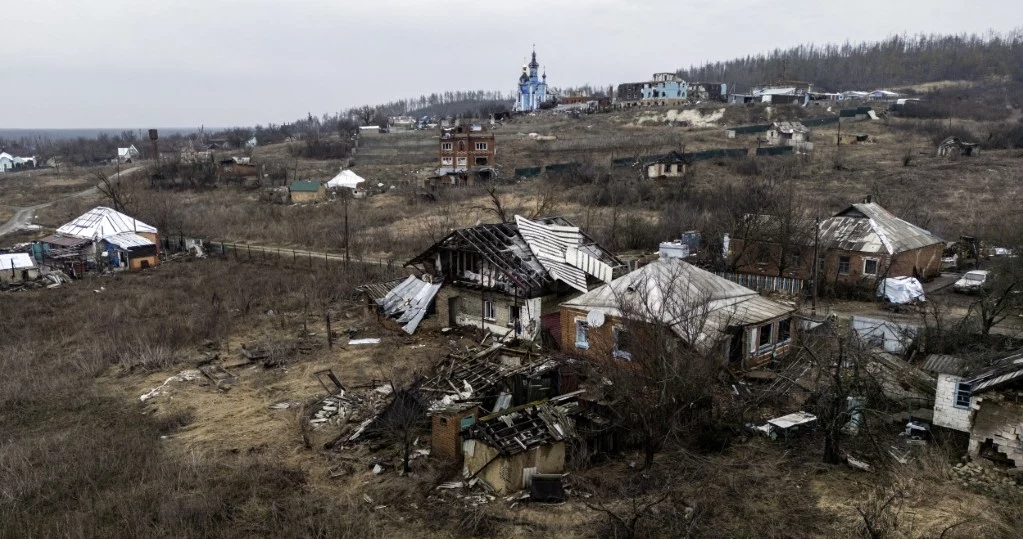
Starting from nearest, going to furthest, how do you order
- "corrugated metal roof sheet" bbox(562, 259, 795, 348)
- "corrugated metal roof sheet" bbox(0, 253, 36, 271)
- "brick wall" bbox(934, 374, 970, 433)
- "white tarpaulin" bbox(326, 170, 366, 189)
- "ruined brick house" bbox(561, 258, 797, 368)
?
"brick wall" bbox(934, 374, 970, 433) < "corrugated metal roof sheet" bbox(562, 259, 795, 348) < "ruined brick house" bbox(561, 258, 797, 368) < "corrugated metal roof sheet" bbox(0, 253, 36, 271) < "white tarpaulin" bbox(326, 170, 366, 189)

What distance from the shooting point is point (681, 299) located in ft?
49.7

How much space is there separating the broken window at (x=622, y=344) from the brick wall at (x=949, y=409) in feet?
19.6

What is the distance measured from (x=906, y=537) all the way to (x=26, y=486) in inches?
569

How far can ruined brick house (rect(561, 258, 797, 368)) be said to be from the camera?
49.9 ft

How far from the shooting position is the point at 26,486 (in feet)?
38.9

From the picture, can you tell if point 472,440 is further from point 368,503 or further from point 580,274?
point 580,274

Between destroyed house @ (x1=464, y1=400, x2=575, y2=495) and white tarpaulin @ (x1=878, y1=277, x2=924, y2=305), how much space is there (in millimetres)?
15971

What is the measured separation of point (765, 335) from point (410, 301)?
36.7 feet

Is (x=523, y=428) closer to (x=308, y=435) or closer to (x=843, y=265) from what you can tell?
(x=308, y=435)

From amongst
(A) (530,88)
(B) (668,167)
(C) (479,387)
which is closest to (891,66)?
(A) (530,88)

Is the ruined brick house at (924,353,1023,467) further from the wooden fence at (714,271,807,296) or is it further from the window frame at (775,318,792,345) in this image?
the wooden fence at (714,271,807,296)

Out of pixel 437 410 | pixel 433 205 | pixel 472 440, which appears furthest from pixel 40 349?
pixel 433 205

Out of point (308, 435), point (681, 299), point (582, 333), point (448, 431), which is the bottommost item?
point (308, 435)

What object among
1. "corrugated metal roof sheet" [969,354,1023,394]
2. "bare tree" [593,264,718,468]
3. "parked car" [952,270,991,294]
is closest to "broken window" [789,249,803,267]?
"parked car" [952,270,991,294]
